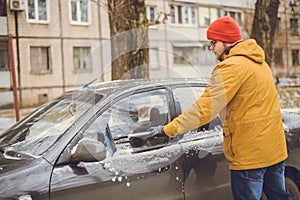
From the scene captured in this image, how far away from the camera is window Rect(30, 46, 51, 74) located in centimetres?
2164

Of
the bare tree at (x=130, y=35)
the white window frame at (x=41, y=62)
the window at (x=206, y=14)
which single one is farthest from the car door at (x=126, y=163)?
the window at (x=206, y=14)

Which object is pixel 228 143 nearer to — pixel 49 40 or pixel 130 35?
pixel 130 35

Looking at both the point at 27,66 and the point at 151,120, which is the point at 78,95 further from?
the point at 27,66

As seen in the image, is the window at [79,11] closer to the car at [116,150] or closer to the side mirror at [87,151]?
the car at [116,150]

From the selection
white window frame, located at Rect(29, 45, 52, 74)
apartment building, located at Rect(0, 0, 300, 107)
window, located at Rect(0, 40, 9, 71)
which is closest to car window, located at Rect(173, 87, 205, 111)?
apartment building, located at Rect(0, 0, 300, 107)

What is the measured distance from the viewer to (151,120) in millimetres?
3455

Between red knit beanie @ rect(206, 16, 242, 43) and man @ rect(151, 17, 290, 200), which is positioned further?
red knit beanie @ rect(206, 16, 242, 43)

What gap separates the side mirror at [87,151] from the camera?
9.12 ft

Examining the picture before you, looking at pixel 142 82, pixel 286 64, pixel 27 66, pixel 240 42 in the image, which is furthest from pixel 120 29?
pixel 286 64

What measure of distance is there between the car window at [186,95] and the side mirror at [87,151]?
37.5 inches

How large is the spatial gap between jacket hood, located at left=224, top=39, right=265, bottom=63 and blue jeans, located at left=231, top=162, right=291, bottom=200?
0.79 metres

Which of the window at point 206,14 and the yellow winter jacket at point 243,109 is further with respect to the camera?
the window at point 206,14

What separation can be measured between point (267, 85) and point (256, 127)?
1.01 ft

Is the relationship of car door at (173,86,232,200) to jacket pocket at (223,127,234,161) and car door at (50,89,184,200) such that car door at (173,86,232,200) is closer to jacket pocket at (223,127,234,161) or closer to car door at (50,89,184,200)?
car door at (50,89,184,200)
